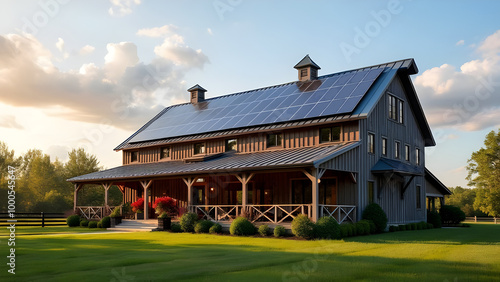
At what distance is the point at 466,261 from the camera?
1262 centimetres

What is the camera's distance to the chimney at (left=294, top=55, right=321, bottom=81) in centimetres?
3195

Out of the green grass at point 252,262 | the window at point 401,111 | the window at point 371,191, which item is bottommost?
the green grass at point 252,262

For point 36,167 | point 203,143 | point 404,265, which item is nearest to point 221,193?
point 203,143

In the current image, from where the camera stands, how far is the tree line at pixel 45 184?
56.6 m

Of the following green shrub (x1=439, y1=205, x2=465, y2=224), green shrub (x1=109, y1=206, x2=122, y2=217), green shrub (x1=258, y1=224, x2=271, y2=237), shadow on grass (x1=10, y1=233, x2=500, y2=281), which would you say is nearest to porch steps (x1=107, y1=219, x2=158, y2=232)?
green shrub (x1=109, y1=206, x2=122, y2=217)

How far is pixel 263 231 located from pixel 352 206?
5350 millimetres

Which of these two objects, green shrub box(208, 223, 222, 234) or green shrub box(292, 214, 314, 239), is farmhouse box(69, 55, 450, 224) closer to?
green shrub box(292, 214, 314, 239)

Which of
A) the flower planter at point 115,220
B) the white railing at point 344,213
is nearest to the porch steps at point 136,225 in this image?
the flower planter at point 115,220

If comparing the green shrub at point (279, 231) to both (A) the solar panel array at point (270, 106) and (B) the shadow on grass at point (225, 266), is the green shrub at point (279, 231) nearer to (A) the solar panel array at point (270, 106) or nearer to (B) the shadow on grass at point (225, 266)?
(B) the shadow on grass at point (225, 266)

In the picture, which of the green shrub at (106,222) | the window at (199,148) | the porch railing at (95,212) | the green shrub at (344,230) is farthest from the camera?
the window at (199,148)

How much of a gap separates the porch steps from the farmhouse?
2.50 ft

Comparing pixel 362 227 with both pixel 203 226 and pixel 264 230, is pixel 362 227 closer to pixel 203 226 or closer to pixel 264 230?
pixel 264 230

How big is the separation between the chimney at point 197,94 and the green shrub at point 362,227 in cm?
2041

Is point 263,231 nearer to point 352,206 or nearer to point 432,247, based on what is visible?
point 352,206
